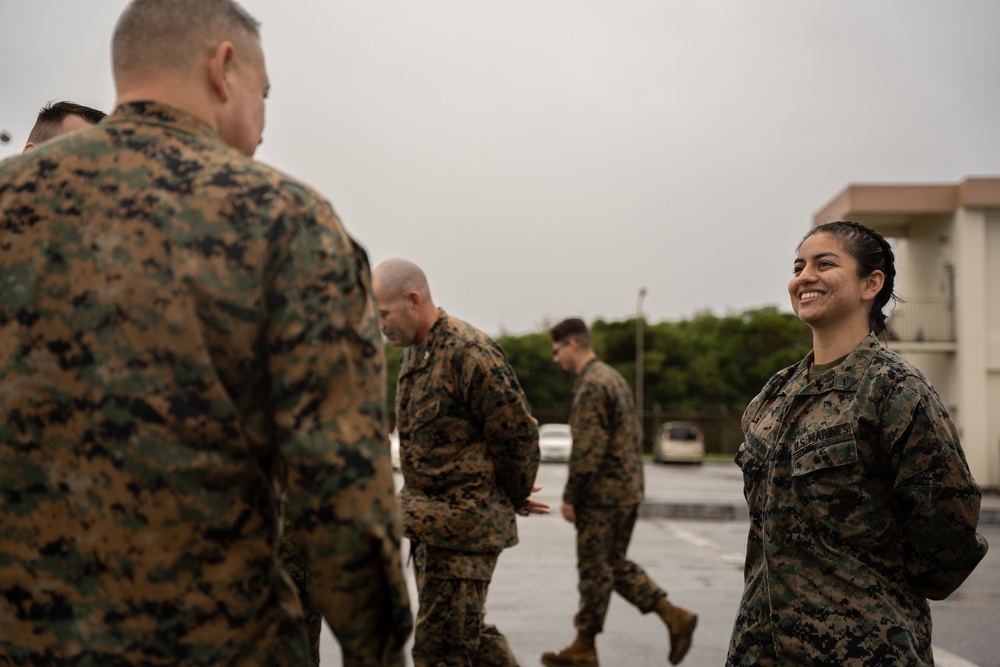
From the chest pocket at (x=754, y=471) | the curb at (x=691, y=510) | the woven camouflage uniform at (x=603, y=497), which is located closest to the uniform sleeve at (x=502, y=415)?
the chest pocket at (x=754, y=471)

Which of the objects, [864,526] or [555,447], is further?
[555,447]

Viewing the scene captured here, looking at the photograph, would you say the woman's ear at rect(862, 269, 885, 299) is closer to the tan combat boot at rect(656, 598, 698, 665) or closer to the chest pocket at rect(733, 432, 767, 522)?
the chest pocket at rect(733, 432, 767, 522)

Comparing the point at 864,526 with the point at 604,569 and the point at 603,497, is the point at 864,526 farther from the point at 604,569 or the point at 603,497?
the point at 603,497

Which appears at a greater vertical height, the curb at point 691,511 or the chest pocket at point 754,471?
the chest pocket at point 754,471

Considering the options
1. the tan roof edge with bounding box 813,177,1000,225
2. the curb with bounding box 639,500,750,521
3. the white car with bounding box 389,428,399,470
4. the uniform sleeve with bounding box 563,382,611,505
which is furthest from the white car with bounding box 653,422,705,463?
the uniform sleeve with bounding box 563,382,611,505

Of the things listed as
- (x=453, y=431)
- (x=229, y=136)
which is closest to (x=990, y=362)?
(x=453, y=431)

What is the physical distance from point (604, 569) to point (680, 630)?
2.03ft

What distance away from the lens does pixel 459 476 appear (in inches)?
194

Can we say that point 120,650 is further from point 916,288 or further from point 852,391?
point 916,288

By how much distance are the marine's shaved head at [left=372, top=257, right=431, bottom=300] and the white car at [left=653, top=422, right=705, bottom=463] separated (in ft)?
120

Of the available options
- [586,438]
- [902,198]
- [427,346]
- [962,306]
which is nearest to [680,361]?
[902,198]

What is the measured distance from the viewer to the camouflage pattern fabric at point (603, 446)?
282 inches

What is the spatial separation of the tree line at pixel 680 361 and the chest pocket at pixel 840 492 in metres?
59.9

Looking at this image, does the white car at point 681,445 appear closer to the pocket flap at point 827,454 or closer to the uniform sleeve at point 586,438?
the uniform sleeve at point 586,438
